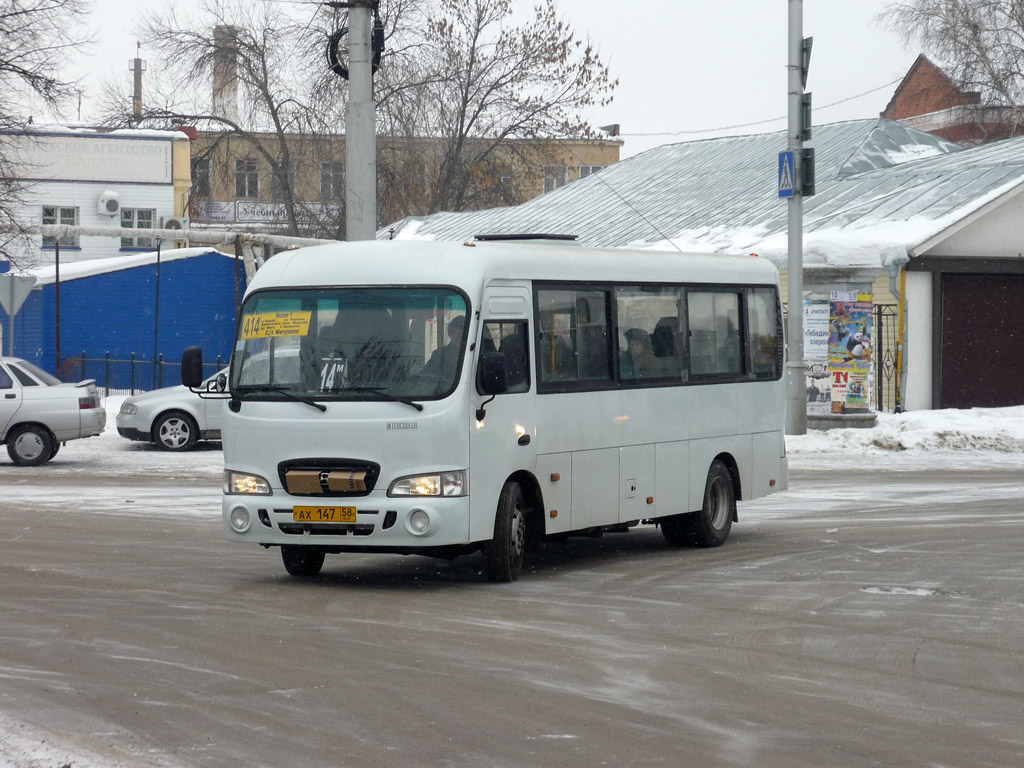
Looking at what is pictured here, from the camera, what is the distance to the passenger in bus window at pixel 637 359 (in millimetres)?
12672

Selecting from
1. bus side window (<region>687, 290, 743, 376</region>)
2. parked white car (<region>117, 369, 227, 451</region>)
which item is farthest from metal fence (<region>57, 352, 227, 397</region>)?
bus side window (<region>687, 290, 743, 376</region>)

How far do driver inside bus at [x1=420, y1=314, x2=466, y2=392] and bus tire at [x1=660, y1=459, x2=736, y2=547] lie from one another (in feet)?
11.0


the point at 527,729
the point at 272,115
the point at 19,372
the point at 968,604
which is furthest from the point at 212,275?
the point at 527,729

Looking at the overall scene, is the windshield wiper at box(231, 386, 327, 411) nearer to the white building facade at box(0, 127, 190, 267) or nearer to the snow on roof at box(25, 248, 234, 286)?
the snow on roof at box(25, 248, 234, 286)

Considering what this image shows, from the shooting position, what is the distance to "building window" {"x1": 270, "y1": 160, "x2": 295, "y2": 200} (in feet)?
176

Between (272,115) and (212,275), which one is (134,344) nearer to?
(212,275)

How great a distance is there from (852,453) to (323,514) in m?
15.6

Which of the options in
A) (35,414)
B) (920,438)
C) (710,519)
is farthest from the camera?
(920,438)

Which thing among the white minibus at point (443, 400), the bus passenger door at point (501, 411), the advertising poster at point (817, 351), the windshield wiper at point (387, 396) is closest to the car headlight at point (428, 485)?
the white minibus at point (443, 400)

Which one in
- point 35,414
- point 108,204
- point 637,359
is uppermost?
point 108,204

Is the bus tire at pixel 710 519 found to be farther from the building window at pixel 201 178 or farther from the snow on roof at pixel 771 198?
the building window at pixel 201 178

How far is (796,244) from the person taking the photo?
2567 cm

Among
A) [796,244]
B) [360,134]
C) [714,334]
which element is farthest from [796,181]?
[714,334]

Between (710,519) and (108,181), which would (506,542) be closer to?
(710,519)
